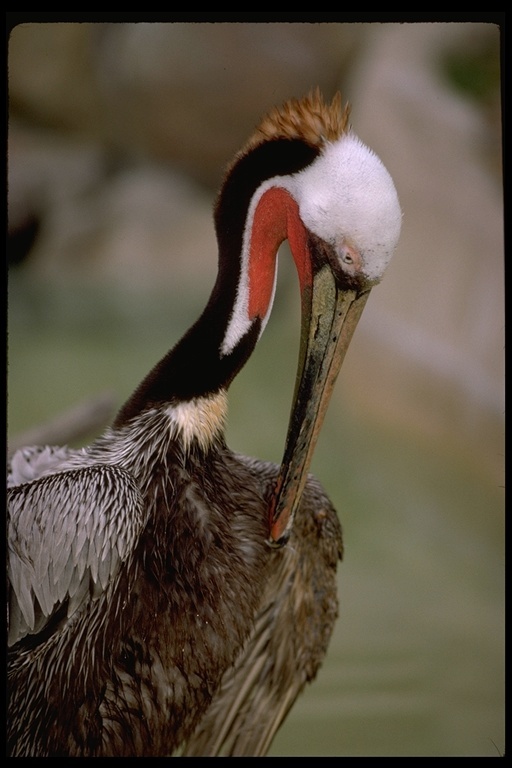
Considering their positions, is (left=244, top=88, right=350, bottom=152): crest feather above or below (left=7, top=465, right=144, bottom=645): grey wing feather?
above

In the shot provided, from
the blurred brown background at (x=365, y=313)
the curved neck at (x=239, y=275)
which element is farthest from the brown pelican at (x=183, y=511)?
the blurred brown background at (x=365, y=313)

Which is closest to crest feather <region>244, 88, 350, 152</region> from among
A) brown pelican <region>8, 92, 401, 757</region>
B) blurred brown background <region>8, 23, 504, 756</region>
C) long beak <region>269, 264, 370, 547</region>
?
brown pelican <region>8, 92, 401, 757</region>

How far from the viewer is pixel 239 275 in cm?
102

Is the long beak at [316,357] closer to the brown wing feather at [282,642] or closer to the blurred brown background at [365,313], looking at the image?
the brown wing feather at [282,642]

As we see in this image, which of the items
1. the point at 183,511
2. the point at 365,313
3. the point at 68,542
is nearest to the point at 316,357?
the point at 183,511

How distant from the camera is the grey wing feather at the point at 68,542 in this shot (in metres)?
1.02

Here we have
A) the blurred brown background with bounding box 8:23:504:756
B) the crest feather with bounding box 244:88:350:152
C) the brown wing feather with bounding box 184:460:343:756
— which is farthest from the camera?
the blurred brown background with bounding box 8:23:504:756

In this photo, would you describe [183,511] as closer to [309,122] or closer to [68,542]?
[68,542]

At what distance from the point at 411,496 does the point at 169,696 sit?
0.86 metres

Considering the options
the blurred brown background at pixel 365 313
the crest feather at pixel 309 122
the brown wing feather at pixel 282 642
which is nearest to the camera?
the crest feather at pixel 309 122

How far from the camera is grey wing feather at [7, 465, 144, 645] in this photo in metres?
1.02

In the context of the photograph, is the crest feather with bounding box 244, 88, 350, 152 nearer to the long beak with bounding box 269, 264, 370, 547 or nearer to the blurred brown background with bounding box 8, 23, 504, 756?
the long beak with bounding box 269, 264, 370, 547

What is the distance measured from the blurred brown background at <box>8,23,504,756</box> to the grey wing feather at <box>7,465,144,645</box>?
0.85ft
